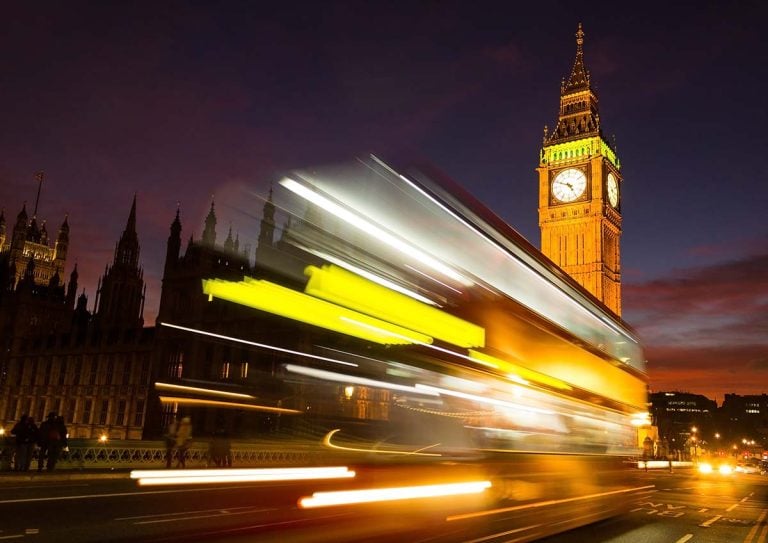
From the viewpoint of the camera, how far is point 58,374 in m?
62.9

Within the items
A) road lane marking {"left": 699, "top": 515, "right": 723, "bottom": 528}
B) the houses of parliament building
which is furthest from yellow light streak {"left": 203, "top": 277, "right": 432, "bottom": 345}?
the houses of parliament building

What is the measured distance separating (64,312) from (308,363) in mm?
81605

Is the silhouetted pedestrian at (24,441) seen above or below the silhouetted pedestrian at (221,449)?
below

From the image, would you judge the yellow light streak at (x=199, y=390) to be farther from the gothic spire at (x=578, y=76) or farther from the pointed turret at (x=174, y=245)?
the gothic spire at (x=578, y=76)

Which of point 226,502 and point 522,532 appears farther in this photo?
point 226,502

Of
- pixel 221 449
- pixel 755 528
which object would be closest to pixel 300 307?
pixel 221 449

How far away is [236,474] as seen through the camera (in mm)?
6523

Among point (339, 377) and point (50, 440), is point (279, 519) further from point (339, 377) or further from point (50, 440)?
point (50, 440)

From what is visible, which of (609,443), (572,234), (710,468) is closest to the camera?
(609,443)

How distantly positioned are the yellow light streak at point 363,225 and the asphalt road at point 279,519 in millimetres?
2487

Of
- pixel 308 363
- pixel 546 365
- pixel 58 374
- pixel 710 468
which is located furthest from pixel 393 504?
pixel 58 374

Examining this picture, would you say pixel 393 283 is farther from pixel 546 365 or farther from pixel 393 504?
pixel 546 365

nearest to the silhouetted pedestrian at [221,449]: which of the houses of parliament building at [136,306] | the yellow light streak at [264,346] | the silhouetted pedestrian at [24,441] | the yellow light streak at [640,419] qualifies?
the yellow light streak at [264,346]

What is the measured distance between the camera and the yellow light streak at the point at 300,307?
6.26 meters
